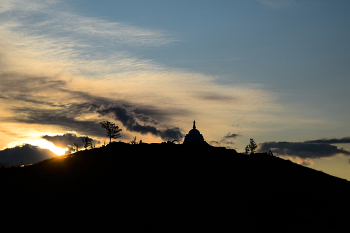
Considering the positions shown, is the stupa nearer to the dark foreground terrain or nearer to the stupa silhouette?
the stupa silhouette

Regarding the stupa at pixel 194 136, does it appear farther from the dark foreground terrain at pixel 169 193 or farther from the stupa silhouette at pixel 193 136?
the dark foreground terrain at pixel 169 193

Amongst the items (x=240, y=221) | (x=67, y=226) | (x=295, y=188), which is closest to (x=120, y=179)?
(x=67, y=226)

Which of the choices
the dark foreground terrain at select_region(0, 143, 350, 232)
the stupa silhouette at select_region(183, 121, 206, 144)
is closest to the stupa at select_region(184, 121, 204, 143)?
the stupa silhouette at select_region(183, 121, 206, 144)

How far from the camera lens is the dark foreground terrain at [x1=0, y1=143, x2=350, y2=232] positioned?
97.5ft

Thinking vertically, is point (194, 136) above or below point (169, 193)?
above

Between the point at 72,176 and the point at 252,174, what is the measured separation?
66.4 feet

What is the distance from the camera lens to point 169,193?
34344mm

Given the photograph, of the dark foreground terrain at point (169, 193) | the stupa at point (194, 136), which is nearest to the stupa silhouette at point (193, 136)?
the stupa at point (194, 136)

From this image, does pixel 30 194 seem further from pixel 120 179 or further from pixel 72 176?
pixel 120 179

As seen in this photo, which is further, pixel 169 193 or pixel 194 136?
pixel 194 136

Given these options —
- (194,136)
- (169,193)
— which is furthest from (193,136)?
(169,193)

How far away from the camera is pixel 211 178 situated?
3772 cm

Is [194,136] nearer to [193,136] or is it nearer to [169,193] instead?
[193,136]

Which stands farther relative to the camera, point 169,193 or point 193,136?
point 193,136
